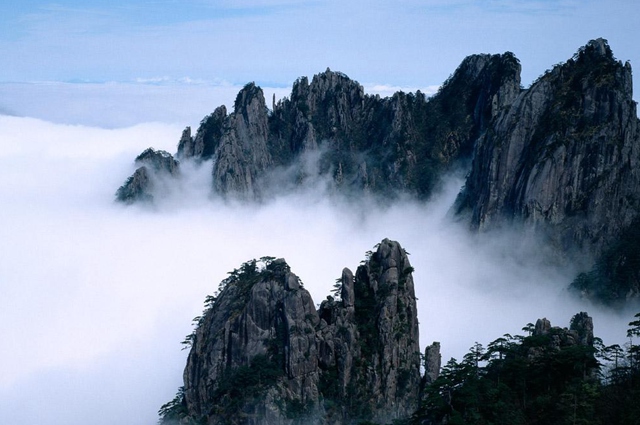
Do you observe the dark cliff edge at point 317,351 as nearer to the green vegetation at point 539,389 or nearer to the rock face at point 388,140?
the green vegetation at point 539,389

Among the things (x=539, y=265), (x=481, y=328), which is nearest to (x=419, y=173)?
(x=539, y=265)

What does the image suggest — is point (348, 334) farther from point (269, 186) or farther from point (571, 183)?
point (269, 186)

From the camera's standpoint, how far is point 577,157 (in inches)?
5310

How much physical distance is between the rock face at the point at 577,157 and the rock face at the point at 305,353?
52626 millimetres

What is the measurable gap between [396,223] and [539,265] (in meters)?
55.3

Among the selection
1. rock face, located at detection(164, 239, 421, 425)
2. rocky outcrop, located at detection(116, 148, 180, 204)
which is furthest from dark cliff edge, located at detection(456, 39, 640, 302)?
rocky outcrop, located at detection(116, 148, 180, 204)

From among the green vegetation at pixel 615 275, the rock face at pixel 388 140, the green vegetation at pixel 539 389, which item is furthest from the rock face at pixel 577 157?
the green vegetation at pixel 539 389

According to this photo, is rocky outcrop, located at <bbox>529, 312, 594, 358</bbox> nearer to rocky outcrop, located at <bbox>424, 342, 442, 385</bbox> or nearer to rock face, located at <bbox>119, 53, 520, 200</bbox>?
rocky outcrop, located at <bbox>424, 342, 442, 385</bbox>

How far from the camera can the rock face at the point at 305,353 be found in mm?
84188

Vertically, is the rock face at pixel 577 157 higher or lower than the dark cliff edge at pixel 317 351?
higher

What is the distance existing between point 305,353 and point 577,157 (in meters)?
70.2

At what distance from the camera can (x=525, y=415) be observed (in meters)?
66.3

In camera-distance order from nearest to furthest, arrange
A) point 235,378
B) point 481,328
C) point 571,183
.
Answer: point 235,378 < point 481,328 < point 571,183

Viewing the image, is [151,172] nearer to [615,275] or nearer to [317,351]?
[615,275]
